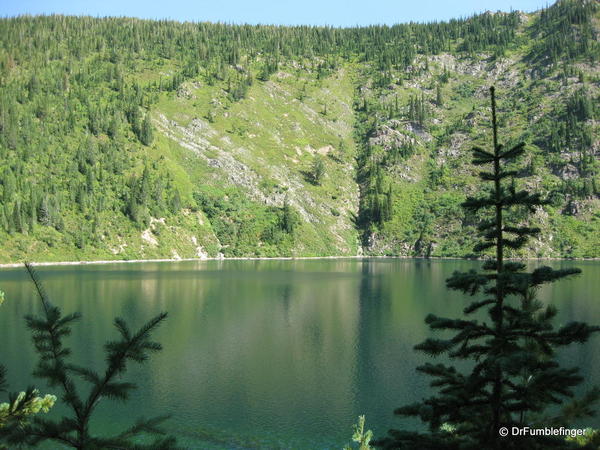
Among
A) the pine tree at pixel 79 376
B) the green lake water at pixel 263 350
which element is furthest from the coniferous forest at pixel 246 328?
the green lake water at pixel 263 350

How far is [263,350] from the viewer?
54.9 metres

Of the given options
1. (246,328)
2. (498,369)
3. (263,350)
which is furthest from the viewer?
(246,328)

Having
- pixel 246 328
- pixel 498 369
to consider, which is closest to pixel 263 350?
pixel 246 328

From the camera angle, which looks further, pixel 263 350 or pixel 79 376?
pixel 263 350

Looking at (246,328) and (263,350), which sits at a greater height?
(246,328)

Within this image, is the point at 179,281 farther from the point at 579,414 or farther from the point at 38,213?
the point at 579,414

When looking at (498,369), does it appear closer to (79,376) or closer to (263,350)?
(79,376)

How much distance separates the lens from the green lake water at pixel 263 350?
Result: 36375 millimetres

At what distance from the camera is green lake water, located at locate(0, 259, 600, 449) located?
36.4 m

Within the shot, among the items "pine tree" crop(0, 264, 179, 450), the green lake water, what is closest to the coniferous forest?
"pine tree" crop(0, 264, 179, 450)

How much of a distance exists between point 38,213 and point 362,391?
150 m

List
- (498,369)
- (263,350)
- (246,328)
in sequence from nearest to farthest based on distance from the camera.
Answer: (498,369) → (263,350) → (246,328)

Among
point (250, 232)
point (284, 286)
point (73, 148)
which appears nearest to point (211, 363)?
point (284, 286)

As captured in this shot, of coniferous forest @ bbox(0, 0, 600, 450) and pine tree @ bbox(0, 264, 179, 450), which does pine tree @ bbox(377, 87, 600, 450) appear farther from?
A: pine tree @ bbox(0, 264, 179, 450)
